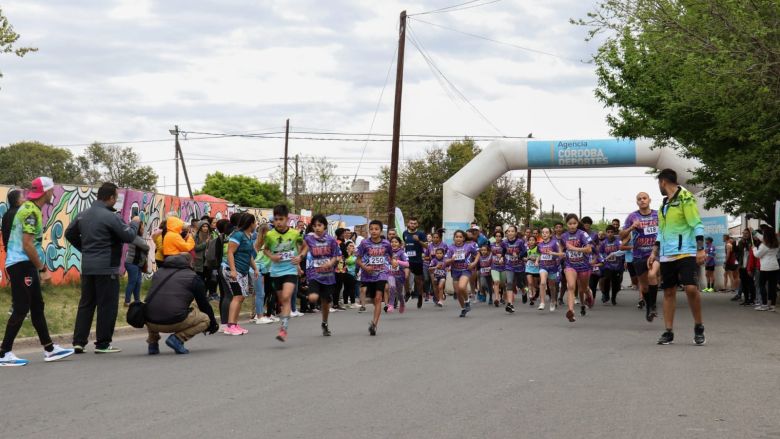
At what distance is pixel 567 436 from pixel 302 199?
65162mm

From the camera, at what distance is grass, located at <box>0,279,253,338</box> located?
13.3m

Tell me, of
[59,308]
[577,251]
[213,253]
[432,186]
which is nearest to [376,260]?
[213,253]

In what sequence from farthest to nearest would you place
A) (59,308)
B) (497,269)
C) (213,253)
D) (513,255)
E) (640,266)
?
(497,269), (513,255), (640,266), (59,308), (213,253)

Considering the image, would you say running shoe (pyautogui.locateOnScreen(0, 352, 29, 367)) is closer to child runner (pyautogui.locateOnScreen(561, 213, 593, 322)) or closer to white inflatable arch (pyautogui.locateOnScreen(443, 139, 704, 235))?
child runner (pyautogui.locateOnScreen(561, 213, 593, 322))

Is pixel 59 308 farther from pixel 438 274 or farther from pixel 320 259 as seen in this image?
pixel 438 274

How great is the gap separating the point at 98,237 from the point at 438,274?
38.0 ft

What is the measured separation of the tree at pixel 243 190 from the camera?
8800 centimetres

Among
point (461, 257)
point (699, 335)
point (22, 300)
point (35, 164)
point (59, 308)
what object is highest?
point (35, 164)

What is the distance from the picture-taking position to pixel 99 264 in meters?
10.6

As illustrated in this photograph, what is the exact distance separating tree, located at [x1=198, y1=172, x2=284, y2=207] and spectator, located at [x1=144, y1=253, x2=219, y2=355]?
76.9 metres

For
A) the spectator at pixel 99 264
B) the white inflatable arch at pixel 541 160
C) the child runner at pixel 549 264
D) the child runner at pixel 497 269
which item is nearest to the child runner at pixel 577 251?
the child runner at pixel 549 264

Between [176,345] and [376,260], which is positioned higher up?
[376,260]

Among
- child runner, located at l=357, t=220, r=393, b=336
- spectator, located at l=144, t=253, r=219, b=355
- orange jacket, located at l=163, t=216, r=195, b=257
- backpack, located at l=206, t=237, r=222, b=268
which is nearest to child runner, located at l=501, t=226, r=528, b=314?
child runner, located at l=357, t=220, r=393, b=336

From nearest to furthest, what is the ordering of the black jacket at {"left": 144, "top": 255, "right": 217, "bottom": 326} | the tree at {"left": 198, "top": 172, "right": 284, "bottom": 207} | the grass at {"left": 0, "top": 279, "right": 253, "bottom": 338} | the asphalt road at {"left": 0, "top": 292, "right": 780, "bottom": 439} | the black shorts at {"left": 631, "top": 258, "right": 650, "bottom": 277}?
the asphalt road at {"left": 0, "top": 292, "right": 780, "bottom": 439} → the black jacket at {"left": 144, "top": 255, "right": 217, "bottom": 326} → the grass at {"left": 0, "top": 279, "right": 253, "bottom": 338} → the black shorts at {"left": 631, "top": 258, "right": 650, "bottom": 277} → the tree at {"left": 198, "top": 172, "right": 284, "bottom": 207}
